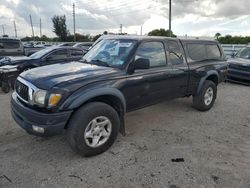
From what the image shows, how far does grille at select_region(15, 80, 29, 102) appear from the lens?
350 cm

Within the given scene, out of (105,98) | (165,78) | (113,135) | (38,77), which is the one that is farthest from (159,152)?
(38,77)

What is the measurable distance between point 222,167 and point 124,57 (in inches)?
89.9

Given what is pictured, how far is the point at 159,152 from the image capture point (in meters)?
3.82

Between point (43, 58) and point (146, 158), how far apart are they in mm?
7050

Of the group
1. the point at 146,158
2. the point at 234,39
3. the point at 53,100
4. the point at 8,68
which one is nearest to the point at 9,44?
the point at 8,68

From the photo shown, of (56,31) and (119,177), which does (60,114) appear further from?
(56,31)

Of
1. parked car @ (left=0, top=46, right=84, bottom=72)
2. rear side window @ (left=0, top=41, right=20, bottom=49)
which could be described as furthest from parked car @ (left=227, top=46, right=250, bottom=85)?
rear side window @ (left=0, top=41, right=20, bottom=49)

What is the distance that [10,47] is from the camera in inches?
496

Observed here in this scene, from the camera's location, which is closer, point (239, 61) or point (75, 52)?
point (239, 61)

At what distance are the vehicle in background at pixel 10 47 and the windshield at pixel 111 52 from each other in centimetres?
928

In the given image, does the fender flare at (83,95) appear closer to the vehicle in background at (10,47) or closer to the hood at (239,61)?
the hood at (239,61)

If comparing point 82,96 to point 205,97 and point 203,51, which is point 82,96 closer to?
point 205,97

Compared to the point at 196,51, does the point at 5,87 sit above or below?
below

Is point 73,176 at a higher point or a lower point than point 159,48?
lower
